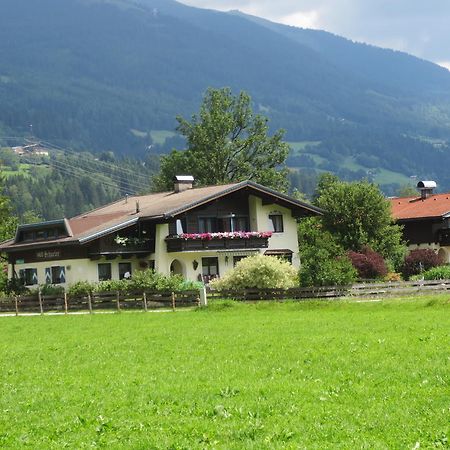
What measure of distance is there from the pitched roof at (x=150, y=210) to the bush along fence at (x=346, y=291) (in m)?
11.9

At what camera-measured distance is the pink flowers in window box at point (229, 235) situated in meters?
55.8

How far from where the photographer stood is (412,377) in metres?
14.8

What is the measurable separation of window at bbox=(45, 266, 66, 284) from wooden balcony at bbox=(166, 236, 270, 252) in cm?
727

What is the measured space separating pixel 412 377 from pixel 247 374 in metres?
3.32

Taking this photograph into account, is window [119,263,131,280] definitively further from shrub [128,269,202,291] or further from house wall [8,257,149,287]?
shrub [128,269,202,291]

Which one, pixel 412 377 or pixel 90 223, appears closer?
pixel 412 377

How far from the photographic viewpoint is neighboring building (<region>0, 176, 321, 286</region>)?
182ft

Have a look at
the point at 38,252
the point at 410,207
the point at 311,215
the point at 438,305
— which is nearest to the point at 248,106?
the point at 410,207

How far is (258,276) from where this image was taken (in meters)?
46.3

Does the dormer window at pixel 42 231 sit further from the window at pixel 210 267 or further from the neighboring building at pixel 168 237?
the window at pixel 210 267

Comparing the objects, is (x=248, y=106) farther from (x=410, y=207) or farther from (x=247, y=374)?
(x=247, y=374)

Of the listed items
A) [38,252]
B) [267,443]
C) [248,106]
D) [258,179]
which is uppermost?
[248,106]

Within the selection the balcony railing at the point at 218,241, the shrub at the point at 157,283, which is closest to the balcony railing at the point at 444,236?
the balcony railing at the point at 218,241

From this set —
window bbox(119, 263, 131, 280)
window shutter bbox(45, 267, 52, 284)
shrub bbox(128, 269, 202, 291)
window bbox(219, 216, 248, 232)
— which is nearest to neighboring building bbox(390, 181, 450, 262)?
window bbox(219, 216, 248, 232)
